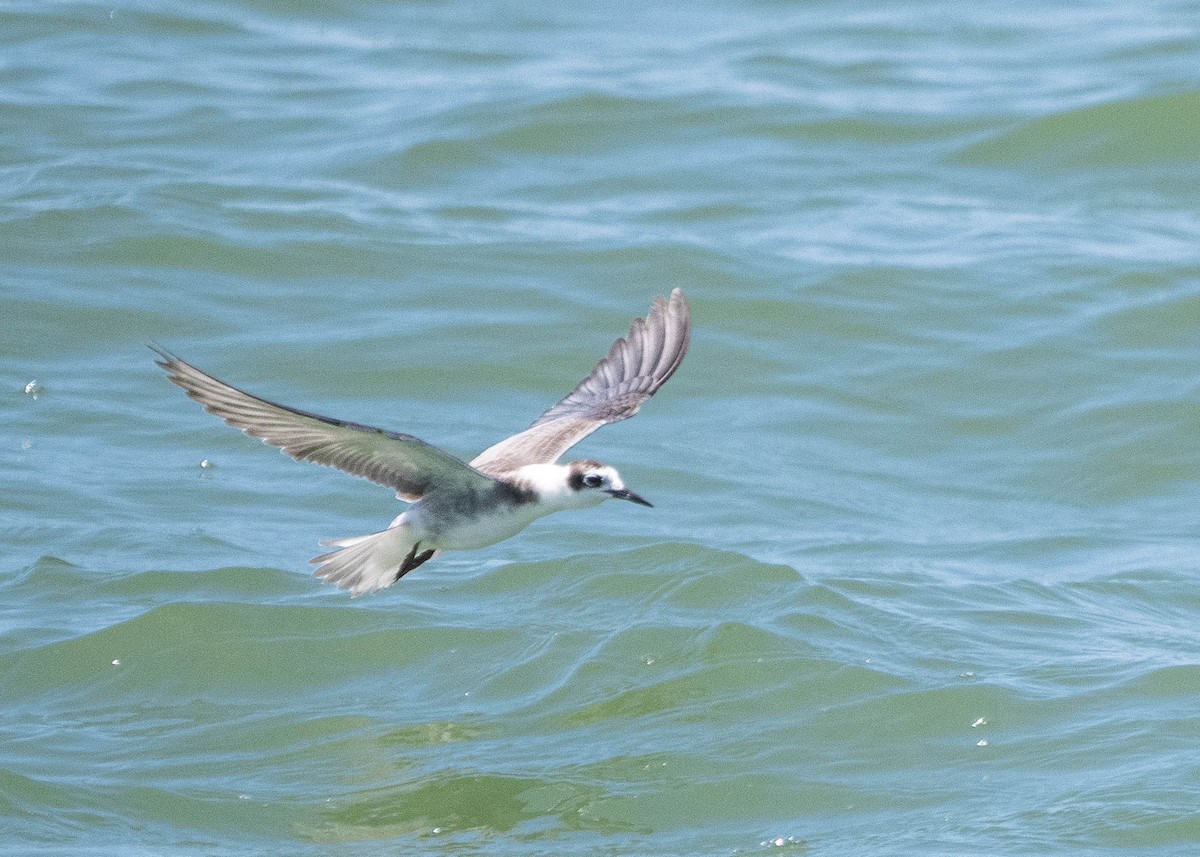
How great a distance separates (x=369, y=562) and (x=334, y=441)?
3.33 ft

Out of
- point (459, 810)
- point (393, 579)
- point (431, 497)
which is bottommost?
point (459, 810)

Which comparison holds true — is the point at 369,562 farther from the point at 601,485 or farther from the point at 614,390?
the point at 614,390

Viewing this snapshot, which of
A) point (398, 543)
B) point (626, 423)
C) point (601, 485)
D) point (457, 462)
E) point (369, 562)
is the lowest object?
point (626, 423)

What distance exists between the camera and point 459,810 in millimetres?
7426

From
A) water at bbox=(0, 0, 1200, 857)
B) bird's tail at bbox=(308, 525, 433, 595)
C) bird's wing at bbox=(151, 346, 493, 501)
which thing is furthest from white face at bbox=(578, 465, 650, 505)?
water at bbox=(0, 0, 1200, 857)

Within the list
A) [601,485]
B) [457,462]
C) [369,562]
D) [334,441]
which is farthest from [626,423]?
[334,441]

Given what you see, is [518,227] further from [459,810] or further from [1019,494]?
[459,810]

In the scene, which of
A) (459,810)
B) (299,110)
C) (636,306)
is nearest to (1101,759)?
(459,810)

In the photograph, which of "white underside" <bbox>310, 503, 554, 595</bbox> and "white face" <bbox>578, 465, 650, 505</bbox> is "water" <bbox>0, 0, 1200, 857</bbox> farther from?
"white face" <bbox>578, 465, 650, 505</bbox>

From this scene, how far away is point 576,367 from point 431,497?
4688 millimetres

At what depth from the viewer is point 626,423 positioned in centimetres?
1151

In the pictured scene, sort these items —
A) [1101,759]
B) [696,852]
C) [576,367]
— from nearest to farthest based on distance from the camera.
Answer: [696,852]
[1101,759]
[576,367]

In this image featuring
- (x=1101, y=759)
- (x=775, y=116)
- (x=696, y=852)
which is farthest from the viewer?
(x=775, y=116)

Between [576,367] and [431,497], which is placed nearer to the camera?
[431,497]
